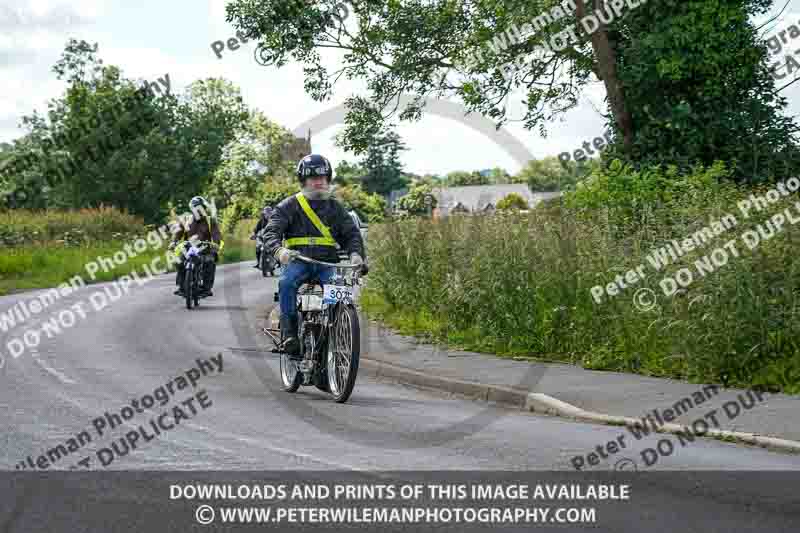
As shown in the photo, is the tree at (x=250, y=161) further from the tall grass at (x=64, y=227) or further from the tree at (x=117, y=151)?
the tall grass at (x=64, y=227)

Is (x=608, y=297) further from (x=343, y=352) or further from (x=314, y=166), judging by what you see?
(x=314, y=166)

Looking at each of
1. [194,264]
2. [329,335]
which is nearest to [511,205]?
[329,335]

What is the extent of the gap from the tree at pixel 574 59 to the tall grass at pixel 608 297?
469 cm

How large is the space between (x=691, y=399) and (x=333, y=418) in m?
3.29

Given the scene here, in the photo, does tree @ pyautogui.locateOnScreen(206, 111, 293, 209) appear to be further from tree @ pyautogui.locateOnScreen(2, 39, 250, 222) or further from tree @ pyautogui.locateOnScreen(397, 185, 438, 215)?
tree @ pyautogui.locateOnScreen(397, 185, 438, 215)

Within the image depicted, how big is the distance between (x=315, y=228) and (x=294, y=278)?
0.55 meters

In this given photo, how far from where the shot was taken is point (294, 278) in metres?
12.0

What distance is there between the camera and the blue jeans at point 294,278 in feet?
39.2

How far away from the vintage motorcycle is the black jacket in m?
0.23

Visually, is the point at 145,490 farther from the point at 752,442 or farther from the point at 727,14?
the point at 727,14

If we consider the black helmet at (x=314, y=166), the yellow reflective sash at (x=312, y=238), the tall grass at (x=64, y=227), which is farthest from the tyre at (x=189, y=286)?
the tall grass at (x=64, y=227)

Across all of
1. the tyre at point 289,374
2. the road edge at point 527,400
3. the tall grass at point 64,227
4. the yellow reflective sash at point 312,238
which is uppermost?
the tall grass at point 64,227

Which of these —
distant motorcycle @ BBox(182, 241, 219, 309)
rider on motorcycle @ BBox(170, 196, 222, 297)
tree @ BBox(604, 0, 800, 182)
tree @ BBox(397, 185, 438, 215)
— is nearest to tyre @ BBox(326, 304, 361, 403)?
tree @ BBox(397, 185, 438, 215)

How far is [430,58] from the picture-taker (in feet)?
80.2
